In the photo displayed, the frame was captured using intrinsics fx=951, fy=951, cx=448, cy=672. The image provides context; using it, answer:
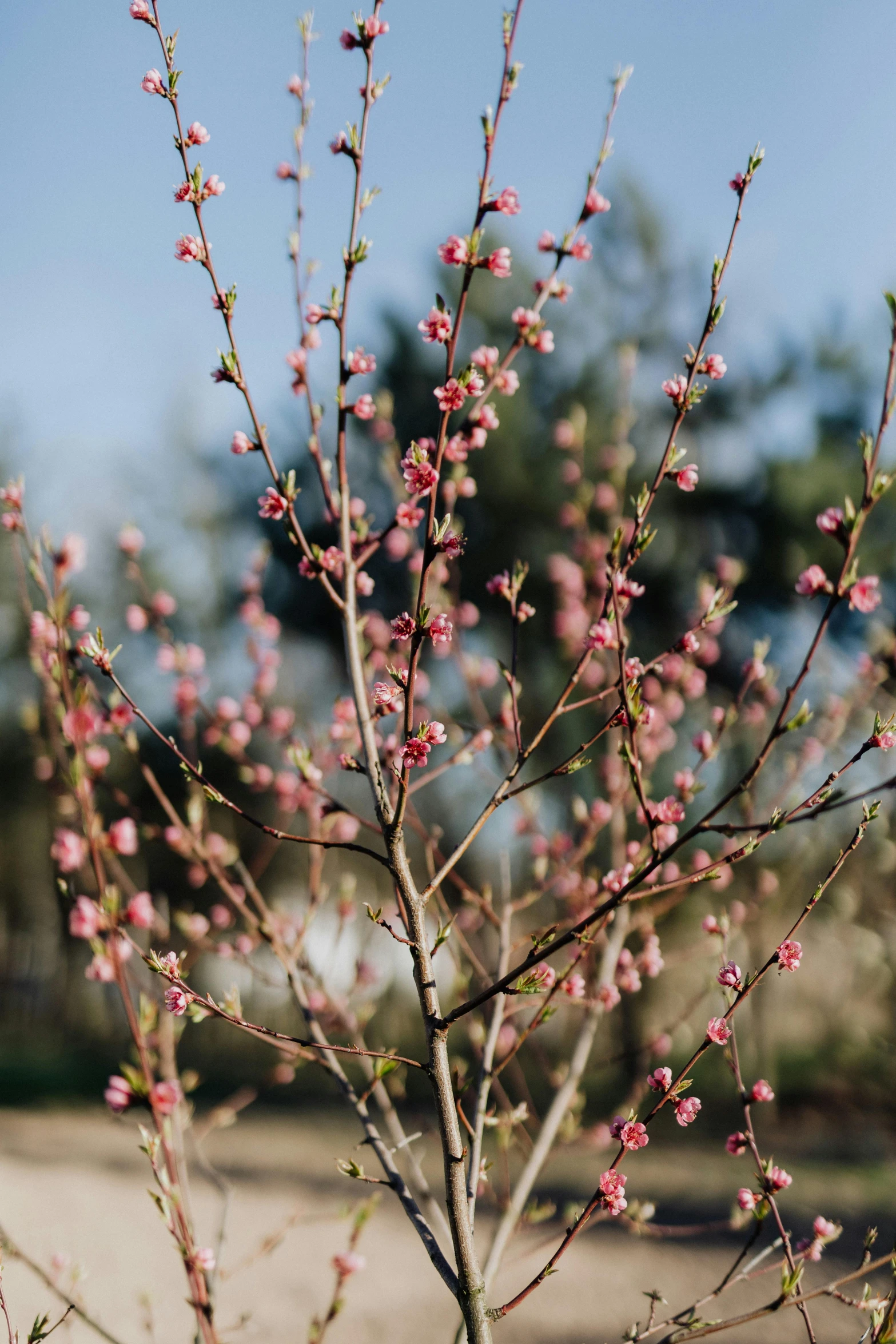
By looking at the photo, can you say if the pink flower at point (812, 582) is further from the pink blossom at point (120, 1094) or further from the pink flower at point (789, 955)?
the pink blossom at point (120, 1094)

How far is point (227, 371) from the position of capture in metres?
1.51

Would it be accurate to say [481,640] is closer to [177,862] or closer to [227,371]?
[177,862]

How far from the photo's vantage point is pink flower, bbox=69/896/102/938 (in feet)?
5.56

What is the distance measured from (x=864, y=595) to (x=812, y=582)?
94 millimetres

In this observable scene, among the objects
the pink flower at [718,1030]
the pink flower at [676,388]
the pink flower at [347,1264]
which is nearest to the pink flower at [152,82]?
the pink flower at [676,388]

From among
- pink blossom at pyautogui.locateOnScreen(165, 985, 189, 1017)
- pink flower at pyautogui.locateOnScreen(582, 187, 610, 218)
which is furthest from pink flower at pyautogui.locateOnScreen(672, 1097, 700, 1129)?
pink flower at pyautogui.locateOnScreen(582, 187, 610, 218)

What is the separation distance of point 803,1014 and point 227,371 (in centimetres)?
1246

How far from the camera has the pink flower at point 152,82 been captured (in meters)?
1.51

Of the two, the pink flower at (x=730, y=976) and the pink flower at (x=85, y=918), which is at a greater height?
the pink flower at (x=85, y=918)

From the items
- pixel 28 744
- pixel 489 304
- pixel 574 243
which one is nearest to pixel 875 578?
pixel 574 243

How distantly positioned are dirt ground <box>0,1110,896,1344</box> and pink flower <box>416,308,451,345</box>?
321cm

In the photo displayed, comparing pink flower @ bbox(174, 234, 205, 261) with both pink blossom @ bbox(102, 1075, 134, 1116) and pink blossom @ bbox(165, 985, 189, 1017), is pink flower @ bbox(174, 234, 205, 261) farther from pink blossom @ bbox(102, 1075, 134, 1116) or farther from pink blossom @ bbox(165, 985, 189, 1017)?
pink blossom @ bbox(165, 985, 189, 1017)

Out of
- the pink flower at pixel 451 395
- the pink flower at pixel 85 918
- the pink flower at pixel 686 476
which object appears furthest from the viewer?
the pink flower at pixel 85 918

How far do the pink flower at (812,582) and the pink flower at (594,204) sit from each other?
731 mm
